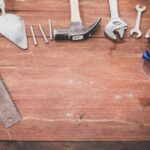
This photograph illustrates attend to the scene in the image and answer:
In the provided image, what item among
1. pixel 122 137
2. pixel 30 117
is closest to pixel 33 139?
pixel 30 117

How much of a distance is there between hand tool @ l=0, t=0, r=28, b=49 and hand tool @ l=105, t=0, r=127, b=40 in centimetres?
26

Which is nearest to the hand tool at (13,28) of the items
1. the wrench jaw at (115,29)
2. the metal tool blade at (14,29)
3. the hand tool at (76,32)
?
the metal tool blade at (14,29)

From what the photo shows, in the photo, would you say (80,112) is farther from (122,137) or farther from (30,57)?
(30,57)

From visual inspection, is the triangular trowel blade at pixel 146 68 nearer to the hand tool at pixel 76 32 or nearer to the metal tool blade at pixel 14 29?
the hand tool at pixel 76 32

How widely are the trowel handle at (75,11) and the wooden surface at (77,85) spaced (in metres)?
0.02

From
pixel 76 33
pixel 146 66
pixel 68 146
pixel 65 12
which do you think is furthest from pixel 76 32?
pixel 68 146

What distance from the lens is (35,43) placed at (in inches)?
51.5

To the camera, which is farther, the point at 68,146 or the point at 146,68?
the point at 146,68

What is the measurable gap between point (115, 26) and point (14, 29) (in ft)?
1.03

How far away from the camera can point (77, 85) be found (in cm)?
123

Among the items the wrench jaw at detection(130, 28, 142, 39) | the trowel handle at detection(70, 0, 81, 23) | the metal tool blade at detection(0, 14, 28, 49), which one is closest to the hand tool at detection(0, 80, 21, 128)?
the metal tool blade at detection(0, 14, 28, 49)

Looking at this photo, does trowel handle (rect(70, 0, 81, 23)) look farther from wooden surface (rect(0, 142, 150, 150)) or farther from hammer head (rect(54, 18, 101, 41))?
wooden surface (rect(0, 142, 150, 150))

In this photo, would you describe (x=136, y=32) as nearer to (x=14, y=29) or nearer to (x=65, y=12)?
(x=65, y=12)

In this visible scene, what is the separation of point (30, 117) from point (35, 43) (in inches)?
10.1
